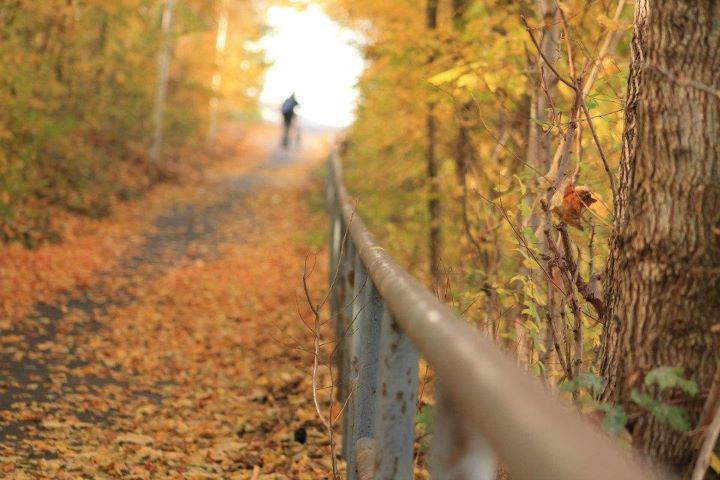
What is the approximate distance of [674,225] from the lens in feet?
8.29

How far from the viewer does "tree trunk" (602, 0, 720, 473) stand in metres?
2.48

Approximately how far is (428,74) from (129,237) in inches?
359

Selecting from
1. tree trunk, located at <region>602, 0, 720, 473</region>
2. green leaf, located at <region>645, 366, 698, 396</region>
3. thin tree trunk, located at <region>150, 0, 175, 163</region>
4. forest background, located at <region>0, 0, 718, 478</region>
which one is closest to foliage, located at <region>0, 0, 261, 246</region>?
forest background, located at <region>0, 0, 718, 478</region>

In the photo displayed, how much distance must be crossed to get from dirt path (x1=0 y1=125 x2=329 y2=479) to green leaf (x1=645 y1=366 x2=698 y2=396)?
3.25 m

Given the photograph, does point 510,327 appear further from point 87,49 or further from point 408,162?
point 87,49

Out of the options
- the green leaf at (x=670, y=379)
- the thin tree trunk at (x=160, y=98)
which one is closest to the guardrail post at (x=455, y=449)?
the green leaf at (x=670, y=379)

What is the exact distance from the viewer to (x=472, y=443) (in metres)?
2.15

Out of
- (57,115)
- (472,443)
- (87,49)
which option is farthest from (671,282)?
(87,49)

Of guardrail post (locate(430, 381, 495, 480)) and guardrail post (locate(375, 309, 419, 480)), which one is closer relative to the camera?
guardrail post (locate(430, 381, 495, 480))

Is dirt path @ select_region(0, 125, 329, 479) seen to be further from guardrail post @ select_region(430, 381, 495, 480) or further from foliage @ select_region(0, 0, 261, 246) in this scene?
guardrail post @ select_region(430, 381, 495, 480)

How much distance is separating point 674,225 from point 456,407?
84 centimetres

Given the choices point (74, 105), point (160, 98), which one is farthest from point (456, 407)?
point (160, 98)

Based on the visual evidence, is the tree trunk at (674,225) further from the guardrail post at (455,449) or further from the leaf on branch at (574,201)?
the leaf on branch at (574,201)

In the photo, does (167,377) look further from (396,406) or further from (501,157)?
(396,406)
